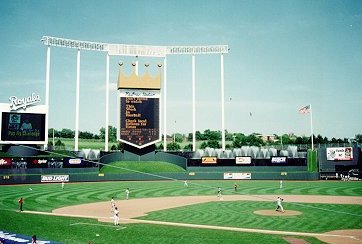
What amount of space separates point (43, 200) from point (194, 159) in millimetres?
34851

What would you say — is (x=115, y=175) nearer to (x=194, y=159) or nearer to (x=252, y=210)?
(x=194, y=159)

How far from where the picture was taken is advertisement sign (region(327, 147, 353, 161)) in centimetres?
6384

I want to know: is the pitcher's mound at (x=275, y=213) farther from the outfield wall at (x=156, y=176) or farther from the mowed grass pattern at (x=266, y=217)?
the outfield wall at (x=156, y=176)

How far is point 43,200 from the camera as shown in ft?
127

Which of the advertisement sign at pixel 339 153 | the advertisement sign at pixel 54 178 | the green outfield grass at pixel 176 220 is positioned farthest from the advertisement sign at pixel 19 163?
the advertisement sign at pixel 339 153

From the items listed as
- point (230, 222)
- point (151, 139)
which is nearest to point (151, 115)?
point (151, 139)

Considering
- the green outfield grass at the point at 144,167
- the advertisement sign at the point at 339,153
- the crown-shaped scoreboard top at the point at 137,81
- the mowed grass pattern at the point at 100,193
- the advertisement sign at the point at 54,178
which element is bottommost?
the mowed grass pattern at the point at 100,193

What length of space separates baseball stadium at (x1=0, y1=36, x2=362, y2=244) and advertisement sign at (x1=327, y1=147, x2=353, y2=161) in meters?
0.17

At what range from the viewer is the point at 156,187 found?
5381 cm

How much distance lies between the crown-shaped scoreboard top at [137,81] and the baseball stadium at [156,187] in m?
0.19

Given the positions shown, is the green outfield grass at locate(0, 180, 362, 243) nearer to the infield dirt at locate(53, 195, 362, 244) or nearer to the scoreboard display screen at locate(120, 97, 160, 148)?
the infield dirt at locate(53, 195, 362, 244)

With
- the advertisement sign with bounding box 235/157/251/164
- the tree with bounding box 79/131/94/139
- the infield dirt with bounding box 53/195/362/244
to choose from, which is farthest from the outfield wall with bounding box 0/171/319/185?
the tree with bounding box 79/131/94/139

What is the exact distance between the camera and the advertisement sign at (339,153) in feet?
209

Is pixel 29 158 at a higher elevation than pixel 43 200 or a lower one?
higher
